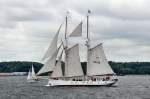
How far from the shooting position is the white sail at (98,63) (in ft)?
425


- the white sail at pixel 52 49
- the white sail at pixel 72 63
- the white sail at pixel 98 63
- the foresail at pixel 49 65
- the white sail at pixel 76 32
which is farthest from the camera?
the white sail at pixel 76 32

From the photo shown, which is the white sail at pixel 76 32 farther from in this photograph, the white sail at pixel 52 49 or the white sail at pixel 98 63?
the white sail at pixel 52 49

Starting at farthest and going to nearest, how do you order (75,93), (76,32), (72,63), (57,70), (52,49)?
(76,32) → (72,63) → (57,70) → (52,49) → (75,93)

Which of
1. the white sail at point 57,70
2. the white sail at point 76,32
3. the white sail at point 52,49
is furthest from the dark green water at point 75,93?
the white sail at point 76,32

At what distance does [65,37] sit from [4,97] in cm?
3665

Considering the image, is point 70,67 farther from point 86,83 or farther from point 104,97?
point 104,97

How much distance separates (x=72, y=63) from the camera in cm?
13075

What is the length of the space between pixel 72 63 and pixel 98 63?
5956 mm

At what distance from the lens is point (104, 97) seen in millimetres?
Answer: 102000

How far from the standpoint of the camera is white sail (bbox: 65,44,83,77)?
130750mm

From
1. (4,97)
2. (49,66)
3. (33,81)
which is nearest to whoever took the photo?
(4,97)

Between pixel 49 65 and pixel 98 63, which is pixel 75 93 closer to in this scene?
pixel 49 65

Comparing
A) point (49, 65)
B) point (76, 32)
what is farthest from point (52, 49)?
point (76, 32)

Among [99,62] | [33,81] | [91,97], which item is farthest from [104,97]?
[33,81]
